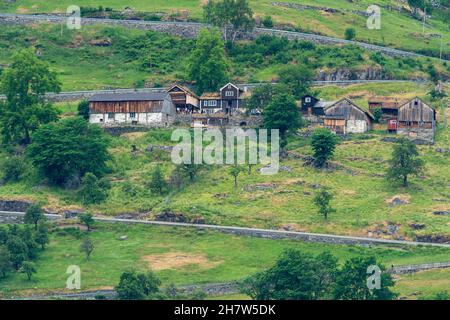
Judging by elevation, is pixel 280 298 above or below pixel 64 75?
below

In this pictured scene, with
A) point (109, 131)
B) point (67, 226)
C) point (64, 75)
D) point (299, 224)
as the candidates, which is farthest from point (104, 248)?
point (64, 75)

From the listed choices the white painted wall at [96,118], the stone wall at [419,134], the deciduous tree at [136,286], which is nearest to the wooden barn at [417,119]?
the stone wall at [419,134]

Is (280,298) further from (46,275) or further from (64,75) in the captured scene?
(64,75)

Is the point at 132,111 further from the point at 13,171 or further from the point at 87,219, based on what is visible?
the point at 87,219

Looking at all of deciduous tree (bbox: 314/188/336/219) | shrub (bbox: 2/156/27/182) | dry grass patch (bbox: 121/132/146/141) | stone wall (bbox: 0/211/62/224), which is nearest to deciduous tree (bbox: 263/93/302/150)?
dry grass patch (bbox: 121/132/146/141)

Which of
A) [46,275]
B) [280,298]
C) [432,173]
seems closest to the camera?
[280,298]

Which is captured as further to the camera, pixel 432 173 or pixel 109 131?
pixel 109 131

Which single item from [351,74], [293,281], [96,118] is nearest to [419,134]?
[351,74]
